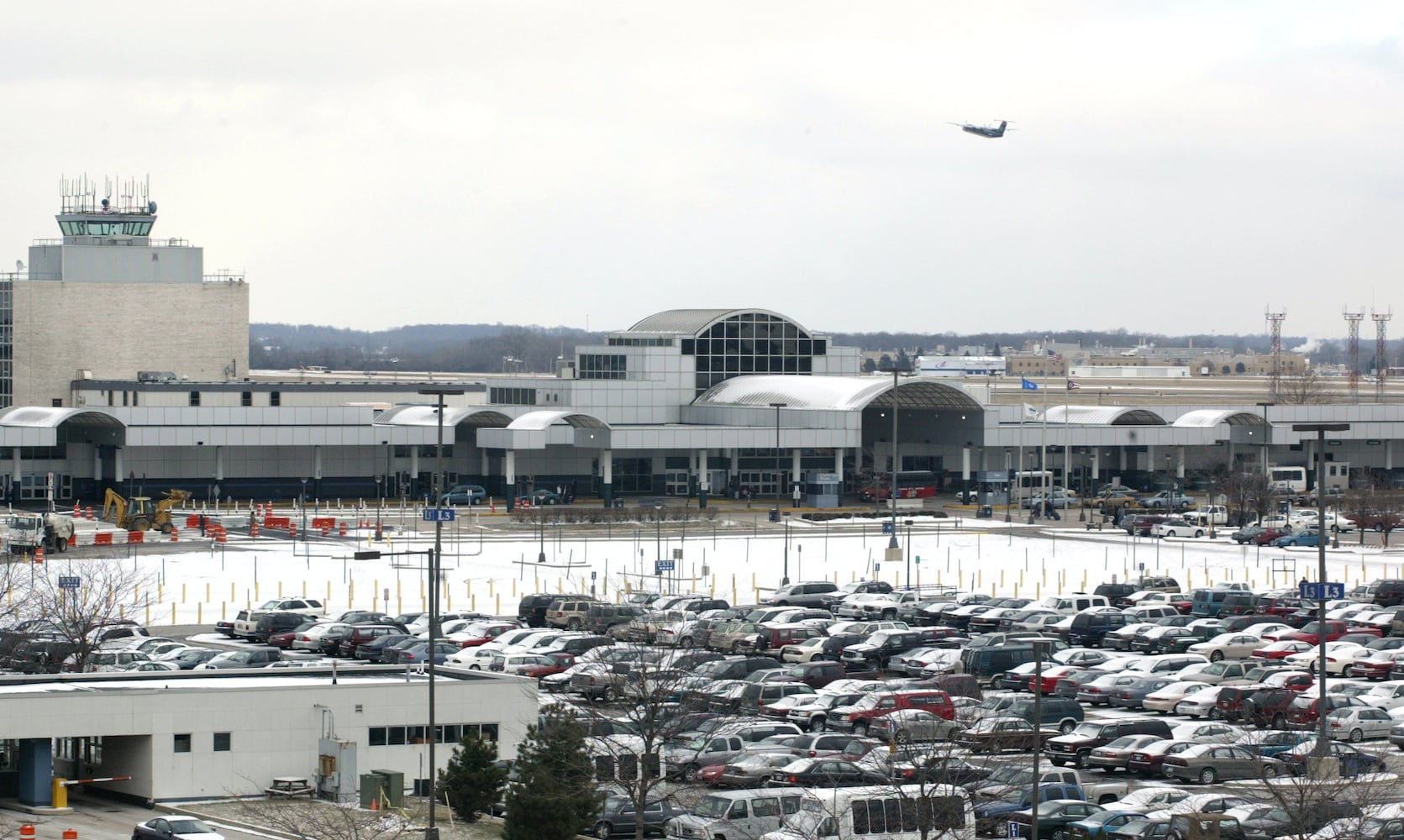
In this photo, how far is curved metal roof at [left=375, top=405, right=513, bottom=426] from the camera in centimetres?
11169

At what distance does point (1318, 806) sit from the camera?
105ft

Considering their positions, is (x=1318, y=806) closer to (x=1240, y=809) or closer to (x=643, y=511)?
(x=1240, y=809)

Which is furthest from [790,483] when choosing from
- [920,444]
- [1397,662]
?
[1397,662]

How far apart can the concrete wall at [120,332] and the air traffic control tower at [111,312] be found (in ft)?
0.17

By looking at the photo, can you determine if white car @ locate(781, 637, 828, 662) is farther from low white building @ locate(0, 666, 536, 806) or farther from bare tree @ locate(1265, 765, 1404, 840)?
bare tree @ locate(1265, 765, 1404, 840)

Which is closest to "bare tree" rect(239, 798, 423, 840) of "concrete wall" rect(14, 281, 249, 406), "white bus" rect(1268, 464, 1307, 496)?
"white bus" rect(1268, 464, 1307, 496)

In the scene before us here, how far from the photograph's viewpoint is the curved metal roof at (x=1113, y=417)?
119812mm

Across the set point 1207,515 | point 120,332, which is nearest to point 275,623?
point 1207,515

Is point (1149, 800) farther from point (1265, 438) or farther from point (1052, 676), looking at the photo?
point (1265, 438)

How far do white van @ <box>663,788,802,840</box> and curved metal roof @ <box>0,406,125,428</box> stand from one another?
75.8m

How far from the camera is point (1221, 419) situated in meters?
120

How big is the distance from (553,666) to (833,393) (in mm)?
62892

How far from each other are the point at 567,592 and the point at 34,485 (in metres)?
51.5

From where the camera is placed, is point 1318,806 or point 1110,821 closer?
point 1318,806
